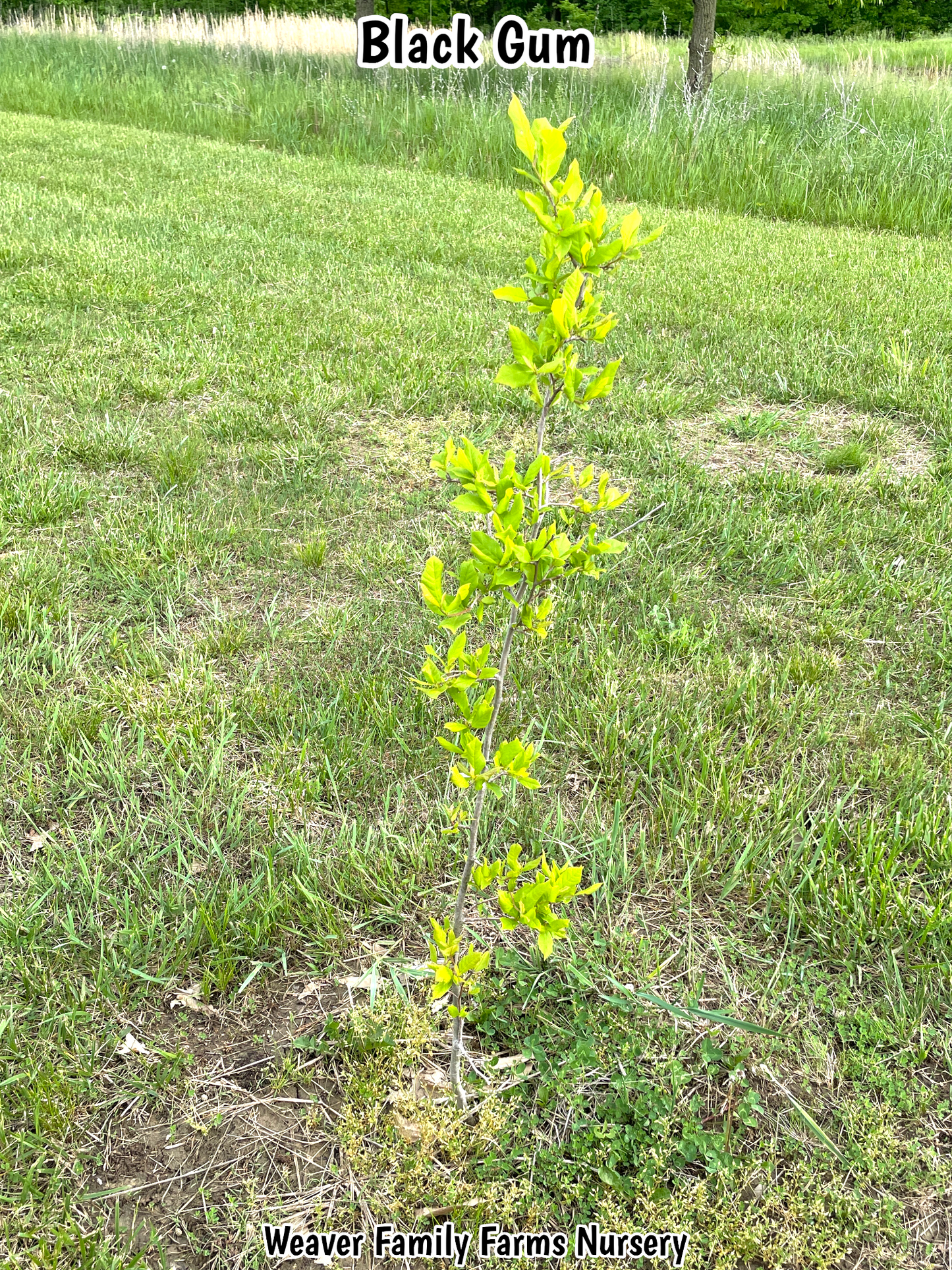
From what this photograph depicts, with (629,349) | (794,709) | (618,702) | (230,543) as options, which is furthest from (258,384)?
(794,709)

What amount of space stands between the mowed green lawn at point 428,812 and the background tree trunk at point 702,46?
6.90 meters

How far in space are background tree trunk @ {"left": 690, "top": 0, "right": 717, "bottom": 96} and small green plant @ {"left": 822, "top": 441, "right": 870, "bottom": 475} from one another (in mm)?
7808

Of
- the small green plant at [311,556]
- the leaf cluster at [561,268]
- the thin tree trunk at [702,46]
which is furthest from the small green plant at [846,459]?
the thin tree trunk at [702,46]

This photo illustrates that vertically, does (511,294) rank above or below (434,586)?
above

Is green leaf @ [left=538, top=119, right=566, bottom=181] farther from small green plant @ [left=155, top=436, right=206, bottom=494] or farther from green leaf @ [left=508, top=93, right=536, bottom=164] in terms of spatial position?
small green plant @ [left=155, top=436, right=206, bottom=494]

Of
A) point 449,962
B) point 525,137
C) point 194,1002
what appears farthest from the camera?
point 194,1002

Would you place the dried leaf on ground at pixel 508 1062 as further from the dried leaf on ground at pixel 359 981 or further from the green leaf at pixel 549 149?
the green leaf at pixel 549 149

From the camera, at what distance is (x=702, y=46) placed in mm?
9617

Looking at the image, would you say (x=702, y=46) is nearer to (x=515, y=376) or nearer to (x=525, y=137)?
(x=525, y=137)

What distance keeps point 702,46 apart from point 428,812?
10.5 meters

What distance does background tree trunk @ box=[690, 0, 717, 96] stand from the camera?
31.4ft

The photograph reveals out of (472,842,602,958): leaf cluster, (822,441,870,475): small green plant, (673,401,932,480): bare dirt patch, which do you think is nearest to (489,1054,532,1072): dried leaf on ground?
(472,842,602,958): leaf cluster

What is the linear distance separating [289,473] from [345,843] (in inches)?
76.3

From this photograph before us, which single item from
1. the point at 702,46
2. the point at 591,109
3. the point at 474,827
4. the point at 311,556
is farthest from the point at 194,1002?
the point at 702,46
